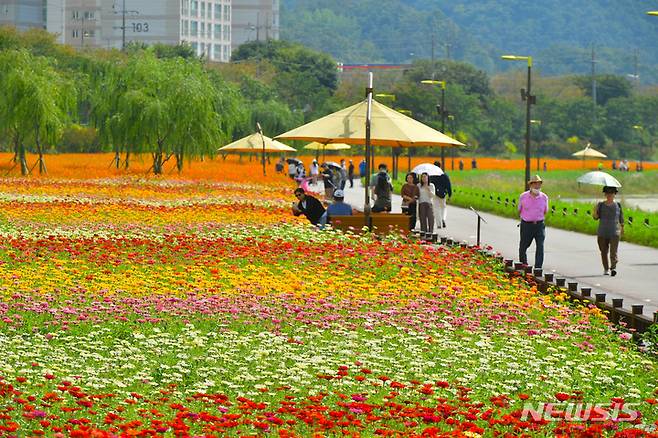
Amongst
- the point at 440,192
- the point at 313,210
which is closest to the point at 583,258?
the point at 313,210

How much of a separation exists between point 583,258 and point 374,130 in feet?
14.2

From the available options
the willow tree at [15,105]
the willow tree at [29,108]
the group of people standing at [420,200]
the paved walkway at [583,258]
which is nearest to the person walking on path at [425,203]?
the group of people standing at [420,200]

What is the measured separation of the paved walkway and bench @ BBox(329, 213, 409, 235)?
72.6 inches

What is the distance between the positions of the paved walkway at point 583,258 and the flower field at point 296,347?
156 cm

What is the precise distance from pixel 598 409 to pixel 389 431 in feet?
6.21

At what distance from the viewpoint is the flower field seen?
8.17 m

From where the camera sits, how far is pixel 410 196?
1073 inches

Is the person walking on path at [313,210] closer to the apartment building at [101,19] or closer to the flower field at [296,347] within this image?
the flower field at [296,347]

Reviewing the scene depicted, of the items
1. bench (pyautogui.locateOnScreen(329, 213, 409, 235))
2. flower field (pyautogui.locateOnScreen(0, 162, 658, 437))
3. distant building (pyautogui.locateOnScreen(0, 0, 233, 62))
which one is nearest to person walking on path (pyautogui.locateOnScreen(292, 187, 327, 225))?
bench (pyautogui.locateOnScreen(329, 213, 409, 235))

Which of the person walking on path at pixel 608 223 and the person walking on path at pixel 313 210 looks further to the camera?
the person walking on path at pixel 313 210

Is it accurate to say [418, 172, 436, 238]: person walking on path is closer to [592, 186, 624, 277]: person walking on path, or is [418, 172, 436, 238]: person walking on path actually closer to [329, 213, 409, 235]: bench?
[329, 213, 409, 235]: bench

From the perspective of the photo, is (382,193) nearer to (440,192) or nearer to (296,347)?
(440,192)

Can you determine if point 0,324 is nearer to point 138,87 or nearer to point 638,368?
point 638,368

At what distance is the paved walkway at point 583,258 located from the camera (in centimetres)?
1780
